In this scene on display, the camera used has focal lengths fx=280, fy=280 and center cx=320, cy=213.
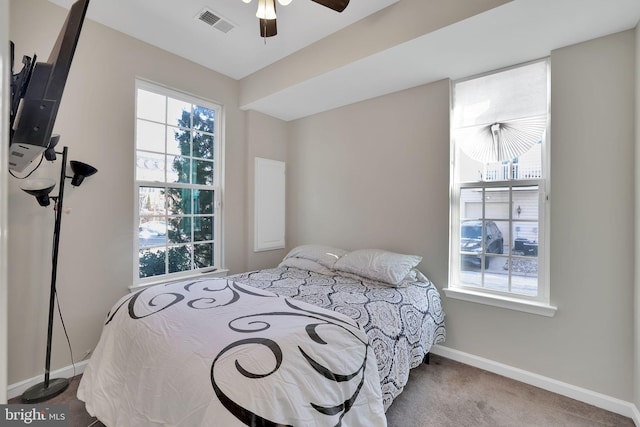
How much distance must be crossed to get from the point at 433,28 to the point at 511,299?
215 centimetres

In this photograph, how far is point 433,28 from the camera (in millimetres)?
1945

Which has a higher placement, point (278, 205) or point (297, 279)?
point (278, 205)

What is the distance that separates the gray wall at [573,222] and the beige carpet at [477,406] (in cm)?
18

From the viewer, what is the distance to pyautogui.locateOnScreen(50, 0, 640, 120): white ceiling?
1788 millimetres

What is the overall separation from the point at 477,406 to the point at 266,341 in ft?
5.34

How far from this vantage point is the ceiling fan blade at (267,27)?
1.81 metres

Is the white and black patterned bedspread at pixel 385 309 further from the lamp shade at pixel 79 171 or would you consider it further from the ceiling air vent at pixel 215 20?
the ceiling air vent at pixel 215 20

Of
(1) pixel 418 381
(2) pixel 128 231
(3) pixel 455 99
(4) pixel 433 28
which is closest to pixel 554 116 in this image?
(3) pixel 455 99

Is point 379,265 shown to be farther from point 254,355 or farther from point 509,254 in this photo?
point 254,355

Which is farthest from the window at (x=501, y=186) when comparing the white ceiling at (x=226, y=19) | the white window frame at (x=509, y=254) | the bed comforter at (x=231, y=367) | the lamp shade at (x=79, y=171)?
the lamp shade at (x=79, y=171)

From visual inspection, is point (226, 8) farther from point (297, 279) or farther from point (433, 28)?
point (297, 279)

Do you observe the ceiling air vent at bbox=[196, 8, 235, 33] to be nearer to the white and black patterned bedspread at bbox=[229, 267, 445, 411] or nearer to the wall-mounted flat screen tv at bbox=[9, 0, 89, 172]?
the wall-mounted flat screen tv at bbox=[9, 0, 89, 172]

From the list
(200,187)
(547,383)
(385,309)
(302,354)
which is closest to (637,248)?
(547,383)

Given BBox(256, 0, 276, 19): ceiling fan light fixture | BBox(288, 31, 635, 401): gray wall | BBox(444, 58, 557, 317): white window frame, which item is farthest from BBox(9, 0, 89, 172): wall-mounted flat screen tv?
BBox(444, 58, 557, 317): white window frame
